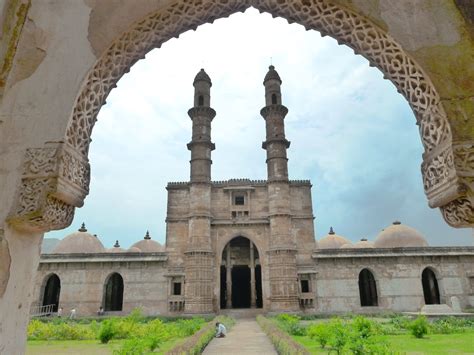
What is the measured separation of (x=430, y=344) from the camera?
9.66 meters

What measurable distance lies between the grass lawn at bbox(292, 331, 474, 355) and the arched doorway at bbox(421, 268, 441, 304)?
42.8 ft

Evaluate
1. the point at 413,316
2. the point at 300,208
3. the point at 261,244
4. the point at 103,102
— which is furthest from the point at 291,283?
the point at 103,102

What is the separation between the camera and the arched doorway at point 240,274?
2258cm

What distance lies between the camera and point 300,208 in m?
22.6

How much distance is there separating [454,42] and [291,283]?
62.4 feet

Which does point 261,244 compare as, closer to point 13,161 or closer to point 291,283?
point 291,283

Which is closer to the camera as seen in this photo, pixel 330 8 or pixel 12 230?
pixel 12 230

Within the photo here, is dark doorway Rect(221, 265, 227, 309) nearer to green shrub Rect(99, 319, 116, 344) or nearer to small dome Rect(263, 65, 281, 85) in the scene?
green shrub Rect(99, 319, 116, 344)

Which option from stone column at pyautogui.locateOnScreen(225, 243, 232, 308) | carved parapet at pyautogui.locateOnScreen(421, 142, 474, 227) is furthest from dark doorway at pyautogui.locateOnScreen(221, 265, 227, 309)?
carved parapet at pyautogui.locateOnScreen(421, 142, 474, 227)

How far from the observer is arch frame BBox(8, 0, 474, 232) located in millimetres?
2521

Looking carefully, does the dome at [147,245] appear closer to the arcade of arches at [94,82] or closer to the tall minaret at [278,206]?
the tall minaret at [278,206]

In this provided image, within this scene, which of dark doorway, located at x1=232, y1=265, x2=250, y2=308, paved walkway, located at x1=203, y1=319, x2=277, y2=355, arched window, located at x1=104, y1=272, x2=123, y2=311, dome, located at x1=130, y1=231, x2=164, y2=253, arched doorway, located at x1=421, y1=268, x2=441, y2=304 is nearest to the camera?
paved walkway, located at x1=203, y1=319, x2=277, y2=355

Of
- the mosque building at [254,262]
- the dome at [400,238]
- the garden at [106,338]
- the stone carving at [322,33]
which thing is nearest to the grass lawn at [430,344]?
the garden at [106,338]

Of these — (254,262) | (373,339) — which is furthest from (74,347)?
(254,262)
